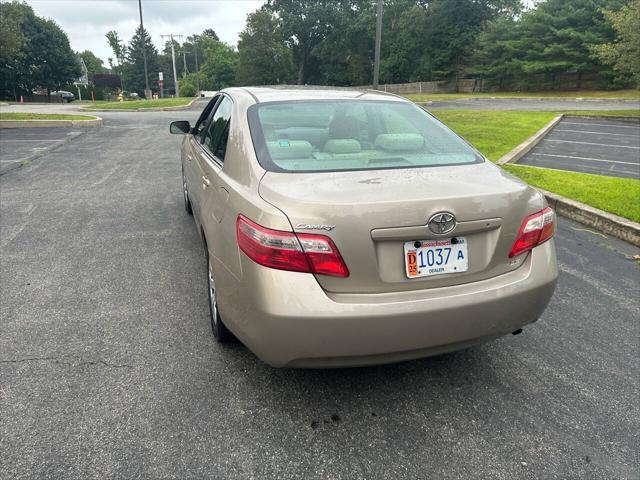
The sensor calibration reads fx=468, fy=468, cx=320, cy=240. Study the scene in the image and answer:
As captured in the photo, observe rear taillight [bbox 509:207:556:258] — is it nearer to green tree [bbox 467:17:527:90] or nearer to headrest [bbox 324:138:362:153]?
headrest [bbox 324:138:362:153]

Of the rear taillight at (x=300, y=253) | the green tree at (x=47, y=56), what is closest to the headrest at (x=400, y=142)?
the rear taillight at (x=300, y=253)

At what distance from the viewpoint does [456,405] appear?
8.14ft

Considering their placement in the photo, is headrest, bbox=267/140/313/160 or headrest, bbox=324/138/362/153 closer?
headrest, bbox=267/140/313/160

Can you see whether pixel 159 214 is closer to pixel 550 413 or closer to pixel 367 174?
pixel 367 174

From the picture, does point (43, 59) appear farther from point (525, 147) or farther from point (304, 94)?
point (304, 94)

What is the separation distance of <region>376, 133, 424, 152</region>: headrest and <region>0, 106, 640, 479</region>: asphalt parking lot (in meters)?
1.33

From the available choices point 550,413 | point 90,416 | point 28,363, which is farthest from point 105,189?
point 550,413

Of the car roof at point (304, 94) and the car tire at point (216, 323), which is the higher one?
the car roof at point (304, 94)

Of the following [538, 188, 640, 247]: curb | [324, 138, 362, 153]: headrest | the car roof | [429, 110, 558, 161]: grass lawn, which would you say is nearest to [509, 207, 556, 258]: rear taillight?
[324, 138, 362, 153]: headrest

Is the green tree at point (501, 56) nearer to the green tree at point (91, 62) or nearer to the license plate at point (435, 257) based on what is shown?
the license plate at point (435, 257)

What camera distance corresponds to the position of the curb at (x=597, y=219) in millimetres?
5121

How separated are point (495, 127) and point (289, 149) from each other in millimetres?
13364

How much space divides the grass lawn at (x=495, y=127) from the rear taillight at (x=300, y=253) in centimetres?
825

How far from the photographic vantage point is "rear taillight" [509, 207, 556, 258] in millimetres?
2368
